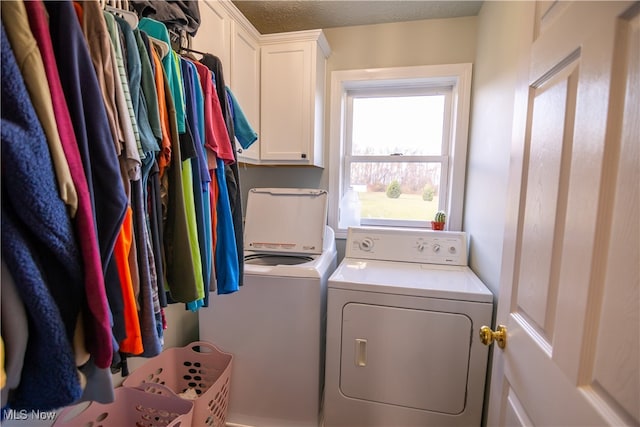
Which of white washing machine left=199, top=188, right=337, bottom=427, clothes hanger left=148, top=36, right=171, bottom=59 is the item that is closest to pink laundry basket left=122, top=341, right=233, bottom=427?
white washing machine left=199, top=188, right=337, bottom=427

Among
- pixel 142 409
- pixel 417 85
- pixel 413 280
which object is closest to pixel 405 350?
pixel 413 280

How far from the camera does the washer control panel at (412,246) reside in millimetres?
1832

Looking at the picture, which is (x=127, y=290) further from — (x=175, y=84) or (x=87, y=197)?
(x=175, y=84)

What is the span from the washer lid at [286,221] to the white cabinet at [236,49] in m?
0.33

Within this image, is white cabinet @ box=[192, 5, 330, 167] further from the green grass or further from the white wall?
the white wall

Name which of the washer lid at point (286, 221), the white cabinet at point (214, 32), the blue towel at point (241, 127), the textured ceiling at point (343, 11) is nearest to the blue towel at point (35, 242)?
the blue towel at point (241, 127)

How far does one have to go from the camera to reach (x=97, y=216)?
57cm

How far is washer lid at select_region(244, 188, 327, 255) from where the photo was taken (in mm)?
1931

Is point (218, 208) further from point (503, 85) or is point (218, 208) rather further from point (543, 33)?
point (503, 85)

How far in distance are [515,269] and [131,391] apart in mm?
1672

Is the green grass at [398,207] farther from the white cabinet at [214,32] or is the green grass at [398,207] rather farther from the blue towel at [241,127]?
the white cabinet at [214,32]

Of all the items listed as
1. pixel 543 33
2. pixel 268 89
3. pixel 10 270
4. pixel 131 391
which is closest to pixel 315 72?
pixel 268 89

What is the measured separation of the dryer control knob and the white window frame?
0.33 m

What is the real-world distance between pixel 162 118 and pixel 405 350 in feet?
4.72
